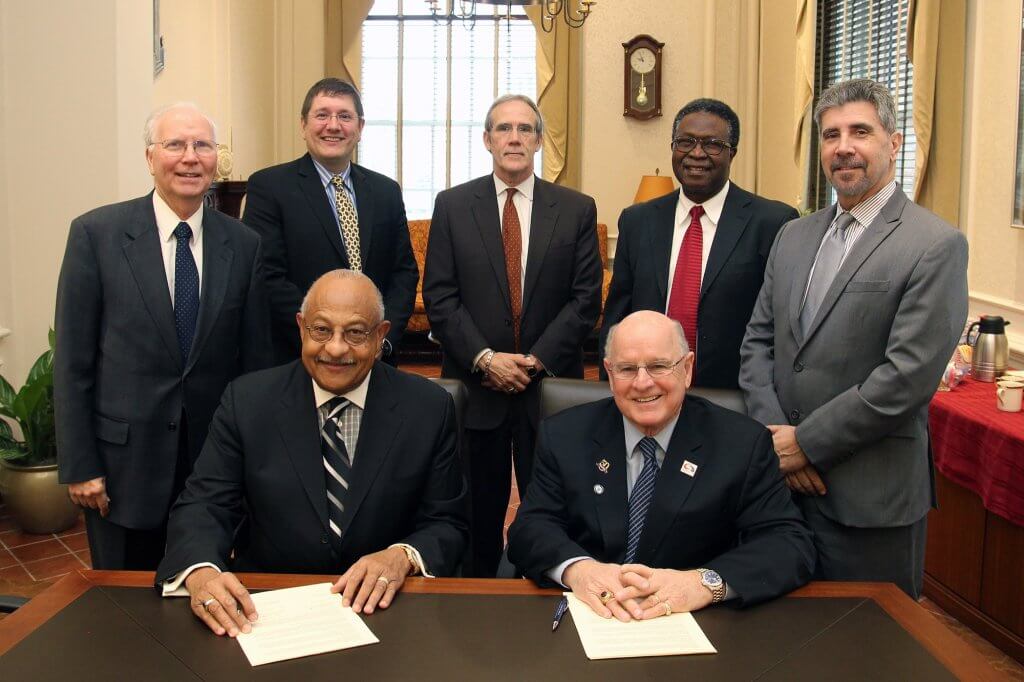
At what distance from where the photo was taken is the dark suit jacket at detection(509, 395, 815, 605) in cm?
218

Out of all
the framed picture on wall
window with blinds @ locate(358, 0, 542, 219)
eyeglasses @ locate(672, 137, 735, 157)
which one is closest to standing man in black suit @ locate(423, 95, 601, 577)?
eyeglasses @ locate(672, 137, 735, 157)

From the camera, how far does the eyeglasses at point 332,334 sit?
2334mm

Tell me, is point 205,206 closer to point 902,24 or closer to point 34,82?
point 34,82

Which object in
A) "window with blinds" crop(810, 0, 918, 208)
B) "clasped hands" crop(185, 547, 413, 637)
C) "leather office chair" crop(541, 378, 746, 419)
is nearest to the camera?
"clasped hands" crop(185, 547, 413, 637)

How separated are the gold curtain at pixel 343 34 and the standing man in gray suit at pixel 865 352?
24.7 ft

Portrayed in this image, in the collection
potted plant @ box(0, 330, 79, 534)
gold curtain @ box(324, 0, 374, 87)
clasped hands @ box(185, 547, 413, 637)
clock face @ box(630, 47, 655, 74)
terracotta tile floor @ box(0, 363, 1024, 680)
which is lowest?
terracotta tile floor @ box(0, 363, 1024, 680)

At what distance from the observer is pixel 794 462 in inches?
97.1

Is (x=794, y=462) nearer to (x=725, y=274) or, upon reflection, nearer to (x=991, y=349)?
(x=725, y=274)

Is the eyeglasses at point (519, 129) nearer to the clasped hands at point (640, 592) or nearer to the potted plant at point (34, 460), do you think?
the clasped hands at point (640, 592)

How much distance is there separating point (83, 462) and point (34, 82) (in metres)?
2.66

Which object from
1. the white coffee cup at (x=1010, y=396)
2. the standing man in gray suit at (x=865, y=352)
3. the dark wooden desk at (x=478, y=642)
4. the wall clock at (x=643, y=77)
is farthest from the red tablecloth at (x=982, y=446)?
the wall clock at (x=643, y=77)

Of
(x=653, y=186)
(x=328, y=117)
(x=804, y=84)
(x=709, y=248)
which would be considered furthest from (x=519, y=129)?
(x=653, y=186)

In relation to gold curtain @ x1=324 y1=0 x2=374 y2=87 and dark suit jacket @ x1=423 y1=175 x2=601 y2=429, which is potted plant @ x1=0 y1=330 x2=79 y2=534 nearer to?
dark suit jacket @ x1=423 y1=175 x2=601 y2=429

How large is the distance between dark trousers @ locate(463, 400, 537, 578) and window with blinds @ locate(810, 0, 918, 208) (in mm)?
3128
